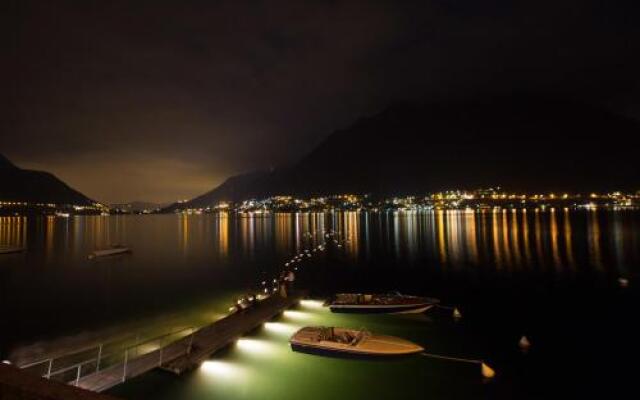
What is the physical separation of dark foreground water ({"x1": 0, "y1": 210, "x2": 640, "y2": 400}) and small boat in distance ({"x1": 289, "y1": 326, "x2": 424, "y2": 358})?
75 cm

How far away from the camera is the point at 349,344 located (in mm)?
15828

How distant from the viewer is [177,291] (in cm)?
3384

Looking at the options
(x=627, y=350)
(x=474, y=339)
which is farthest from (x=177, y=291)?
(x=627, y=350)

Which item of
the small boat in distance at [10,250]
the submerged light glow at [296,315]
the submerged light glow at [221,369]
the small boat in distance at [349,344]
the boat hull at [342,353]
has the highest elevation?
the small boat in distance at [10,250]

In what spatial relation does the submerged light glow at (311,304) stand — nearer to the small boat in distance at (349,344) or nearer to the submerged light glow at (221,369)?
the small boat in distance at (349,344)

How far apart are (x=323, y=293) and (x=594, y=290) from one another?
77.8 feet

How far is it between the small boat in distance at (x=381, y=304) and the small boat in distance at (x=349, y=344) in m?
5.85

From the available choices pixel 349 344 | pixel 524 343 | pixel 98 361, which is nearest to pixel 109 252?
pixel 98 361

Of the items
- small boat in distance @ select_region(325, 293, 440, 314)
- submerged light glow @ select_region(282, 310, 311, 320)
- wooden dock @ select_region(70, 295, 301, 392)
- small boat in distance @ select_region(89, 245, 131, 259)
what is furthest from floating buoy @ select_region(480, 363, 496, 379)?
small boat in distance @ select_region(89, 245, 131, 259)

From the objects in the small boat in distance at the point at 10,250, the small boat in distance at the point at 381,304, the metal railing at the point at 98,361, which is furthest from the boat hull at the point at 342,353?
the small boat in distance at the point at 10,250

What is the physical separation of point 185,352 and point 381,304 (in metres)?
12.0

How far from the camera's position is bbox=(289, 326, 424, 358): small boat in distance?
611 inches

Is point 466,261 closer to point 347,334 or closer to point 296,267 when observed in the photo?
point 296,267

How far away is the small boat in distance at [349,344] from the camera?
15.5 m
